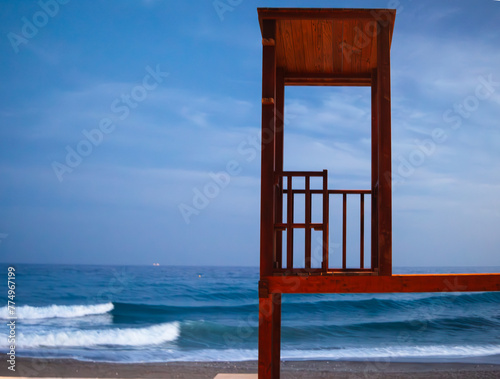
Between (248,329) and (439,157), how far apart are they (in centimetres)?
1819

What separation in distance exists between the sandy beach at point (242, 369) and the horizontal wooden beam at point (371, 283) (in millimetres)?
11015

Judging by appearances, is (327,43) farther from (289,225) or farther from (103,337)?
(103,337)

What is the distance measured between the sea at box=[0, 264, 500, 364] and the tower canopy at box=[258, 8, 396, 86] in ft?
50.3

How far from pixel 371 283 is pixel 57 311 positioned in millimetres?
30634

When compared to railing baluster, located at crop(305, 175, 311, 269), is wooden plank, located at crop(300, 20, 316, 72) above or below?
above

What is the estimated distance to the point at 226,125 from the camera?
4738cm

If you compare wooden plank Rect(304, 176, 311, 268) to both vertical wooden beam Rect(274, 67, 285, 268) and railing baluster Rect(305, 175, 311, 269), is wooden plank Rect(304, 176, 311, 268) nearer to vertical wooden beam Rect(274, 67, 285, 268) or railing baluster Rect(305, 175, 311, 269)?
railing baluster Rect(305, 175, 311, 269)

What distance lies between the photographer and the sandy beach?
1706 centimetres

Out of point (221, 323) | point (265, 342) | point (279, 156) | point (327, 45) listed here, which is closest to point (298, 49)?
point (327, 45)

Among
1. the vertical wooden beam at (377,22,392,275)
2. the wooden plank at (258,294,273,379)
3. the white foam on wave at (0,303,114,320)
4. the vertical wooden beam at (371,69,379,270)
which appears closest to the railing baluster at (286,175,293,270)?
the wooden plank at (258,294,273,379)

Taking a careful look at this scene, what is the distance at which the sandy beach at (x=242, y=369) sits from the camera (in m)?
17.1

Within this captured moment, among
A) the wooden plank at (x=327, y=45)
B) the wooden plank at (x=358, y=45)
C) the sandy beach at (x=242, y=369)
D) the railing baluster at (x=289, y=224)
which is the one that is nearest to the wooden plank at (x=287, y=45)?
the wooden plank at (x=327, y=45)

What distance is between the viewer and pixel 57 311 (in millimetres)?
33188

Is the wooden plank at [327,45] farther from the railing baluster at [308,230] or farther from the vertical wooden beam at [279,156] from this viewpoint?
the railing baluster at [308,230]
